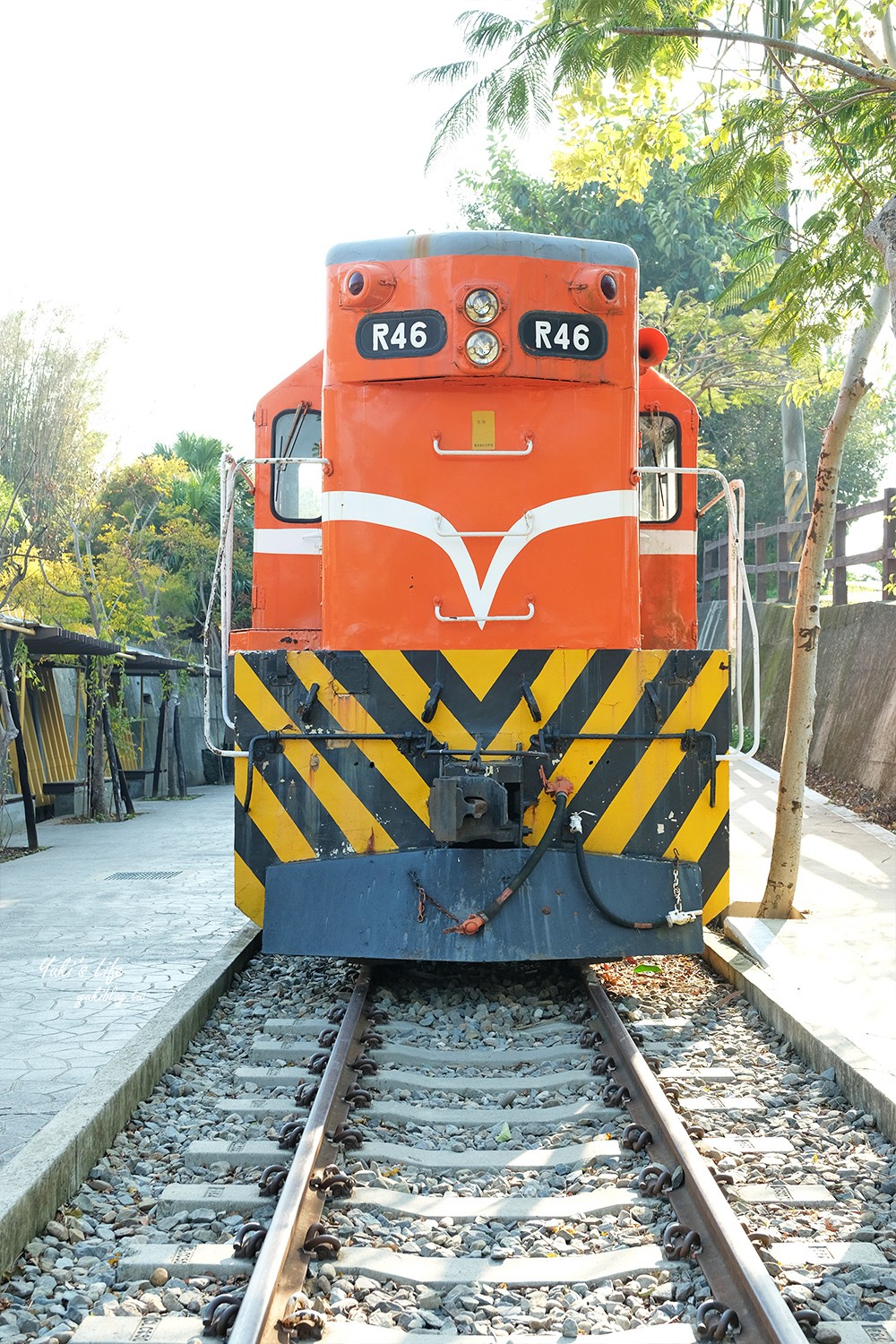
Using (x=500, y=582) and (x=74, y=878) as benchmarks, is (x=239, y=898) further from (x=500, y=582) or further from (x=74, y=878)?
(x=74, y=878)

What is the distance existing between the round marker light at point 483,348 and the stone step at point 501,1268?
3.82m

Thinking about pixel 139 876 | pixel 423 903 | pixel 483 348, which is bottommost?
pixel 139 876

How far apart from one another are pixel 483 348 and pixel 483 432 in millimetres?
Answer: 382

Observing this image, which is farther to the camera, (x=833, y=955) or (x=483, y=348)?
(x=833, y=955)

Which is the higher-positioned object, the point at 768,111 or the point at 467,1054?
the point at 768,111

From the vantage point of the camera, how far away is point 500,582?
5.65m

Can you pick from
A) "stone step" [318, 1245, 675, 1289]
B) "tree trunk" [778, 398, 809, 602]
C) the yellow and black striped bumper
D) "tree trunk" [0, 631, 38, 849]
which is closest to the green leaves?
the yellow and black striped bumper

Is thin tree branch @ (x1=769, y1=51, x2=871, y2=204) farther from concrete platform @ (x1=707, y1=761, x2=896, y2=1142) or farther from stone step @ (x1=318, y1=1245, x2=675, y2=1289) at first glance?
stone step @ (x1=318, y1=1245, x2=675, y2=1289)

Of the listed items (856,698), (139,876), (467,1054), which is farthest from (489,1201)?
(856,698)

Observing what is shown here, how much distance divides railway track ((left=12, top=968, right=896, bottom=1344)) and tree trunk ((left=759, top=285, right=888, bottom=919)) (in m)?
2.77

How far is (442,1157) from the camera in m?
3.81

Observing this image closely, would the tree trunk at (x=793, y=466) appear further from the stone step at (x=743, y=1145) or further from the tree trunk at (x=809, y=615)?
the stone step at (x=743, y=1145)

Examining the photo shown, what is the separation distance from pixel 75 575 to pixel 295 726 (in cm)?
1522

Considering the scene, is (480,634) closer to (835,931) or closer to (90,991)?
(90,991)
